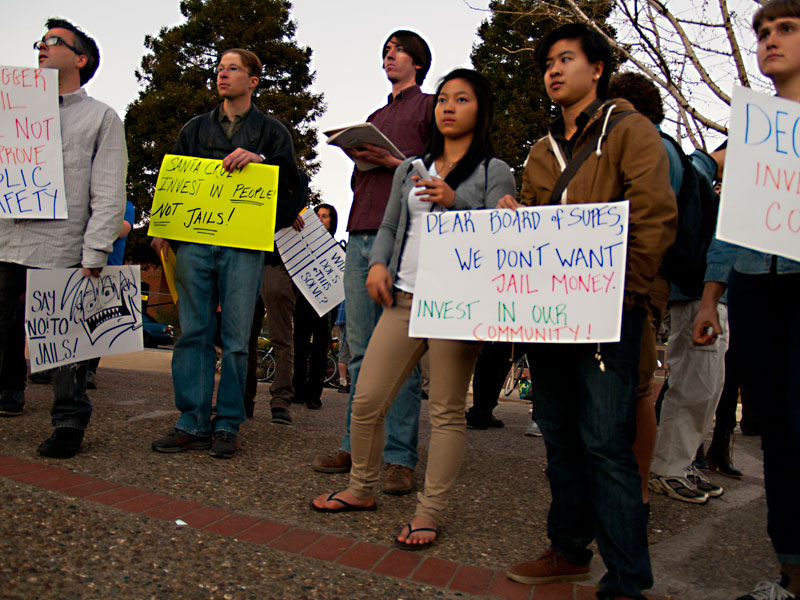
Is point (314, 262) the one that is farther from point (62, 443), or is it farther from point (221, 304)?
point (62, 443)

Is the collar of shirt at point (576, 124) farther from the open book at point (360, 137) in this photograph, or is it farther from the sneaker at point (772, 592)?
the sneaker at point (772, 592)

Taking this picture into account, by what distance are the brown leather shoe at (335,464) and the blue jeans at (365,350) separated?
0.92 feet

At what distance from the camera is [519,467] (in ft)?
14.7

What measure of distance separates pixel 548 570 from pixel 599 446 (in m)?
0.57

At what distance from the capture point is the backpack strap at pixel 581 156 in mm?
2373

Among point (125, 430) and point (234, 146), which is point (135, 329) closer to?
point (125, 430)

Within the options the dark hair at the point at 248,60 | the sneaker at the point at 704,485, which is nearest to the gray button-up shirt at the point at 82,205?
the dark hair at the point at 248,60

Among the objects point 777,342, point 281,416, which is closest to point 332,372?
point 281,416

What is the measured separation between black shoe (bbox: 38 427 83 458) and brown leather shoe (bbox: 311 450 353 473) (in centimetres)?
123

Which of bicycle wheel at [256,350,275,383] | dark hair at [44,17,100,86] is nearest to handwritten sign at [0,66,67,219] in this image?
dark hair at [44,17,100,86]

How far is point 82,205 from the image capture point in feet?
12.1

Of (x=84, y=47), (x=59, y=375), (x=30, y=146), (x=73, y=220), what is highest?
(x=84, y=47)

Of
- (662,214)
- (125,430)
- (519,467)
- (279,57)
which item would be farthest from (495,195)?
(279,57)

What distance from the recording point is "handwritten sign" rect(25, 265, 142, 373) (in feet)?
11.7
